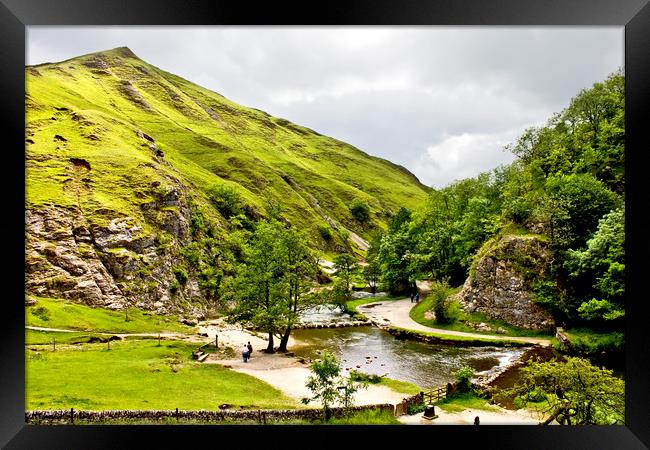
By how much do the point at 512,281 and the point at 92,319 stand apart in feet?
89.6

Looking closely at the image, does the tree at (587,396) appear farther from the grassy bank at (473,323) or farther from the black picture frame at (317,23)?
the grassy bank at (473,323)

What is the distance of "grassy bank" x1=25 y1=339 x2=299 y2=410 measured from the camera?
1338 cm

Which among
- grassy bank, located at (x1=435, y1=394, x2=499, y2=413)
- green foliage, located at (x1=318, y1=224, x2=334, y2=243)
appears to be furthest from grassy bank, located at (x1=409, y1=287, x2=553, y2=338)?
green foliage, located at (x1=318, y1=224, x2=334, y2=243)

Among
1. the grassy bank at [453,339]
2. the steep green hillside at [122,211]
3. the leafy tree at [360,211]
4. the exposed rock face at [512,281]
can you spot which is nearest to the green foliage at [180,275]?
the steep green hillside at [122,211]

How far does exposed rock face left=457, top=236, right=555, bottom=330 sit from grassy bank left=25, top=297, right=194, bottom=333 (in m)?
21.0

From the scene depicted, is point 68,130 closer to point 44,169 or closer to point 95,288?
point 44,169

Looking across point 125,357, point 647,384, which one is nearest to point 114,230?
point 125,357

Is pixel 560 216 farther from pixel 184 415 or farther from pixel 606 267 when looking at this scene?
pixel 184 415

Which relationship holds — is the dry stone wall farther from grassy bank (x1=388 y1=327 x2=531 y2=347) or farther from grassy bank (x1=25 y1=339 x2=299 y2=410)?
grassy bank (x1=388 y1=327 x2=531 y2=347)

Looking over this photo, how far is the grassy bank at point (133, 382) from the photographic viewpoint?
13.4 meters

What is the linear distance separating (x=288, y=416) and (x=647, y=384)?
9329mm

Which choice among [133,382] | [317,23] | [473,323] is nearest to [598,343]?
[473,323]

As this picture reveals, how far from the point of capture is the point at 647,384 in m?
6.05

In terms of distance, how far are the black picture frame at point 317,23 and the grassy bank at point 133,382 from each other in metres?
7.60
